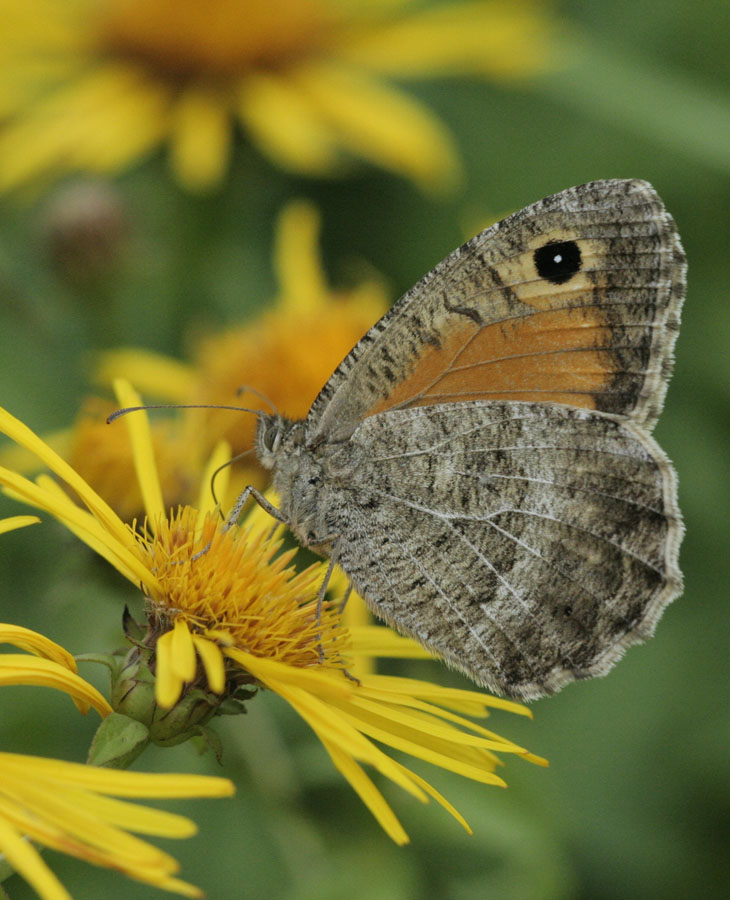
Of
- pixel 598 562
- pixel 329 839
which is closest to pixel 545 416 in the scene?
pixel 598 562

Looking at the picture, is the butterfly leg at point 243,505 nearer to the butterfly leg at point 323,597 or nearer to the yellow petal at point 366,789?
the butterfly leg at point 323,597

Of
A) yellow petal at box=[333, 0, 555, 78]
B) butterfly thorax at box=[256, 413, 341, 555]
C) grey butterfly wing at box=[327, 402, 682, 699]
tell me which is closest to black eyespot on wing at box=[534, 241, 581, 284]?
grey butterfly wing at box=[327, 402, 682, 699]

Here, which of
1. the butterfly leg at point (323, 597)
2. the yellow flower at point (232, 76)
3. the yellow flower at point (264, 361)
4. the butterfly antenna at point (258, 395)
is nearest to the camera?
the butterfly leg at point (323, 597)

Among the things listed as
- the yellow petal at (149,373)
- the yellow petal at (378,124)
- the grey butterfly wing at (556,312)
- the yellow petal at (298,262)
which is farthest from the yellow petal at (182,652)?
the yellow petal at (378,124)

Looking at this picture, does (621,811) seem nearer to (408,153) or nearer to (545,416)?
(545,416)

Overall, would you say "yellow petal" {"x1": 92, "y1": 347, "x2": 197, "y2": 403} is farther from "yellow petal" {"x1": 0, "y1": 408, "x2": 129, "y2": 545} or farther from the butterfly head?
"yellow petal" {"x1": 0, "y1": 408, "x2": 129, "y2": 545}

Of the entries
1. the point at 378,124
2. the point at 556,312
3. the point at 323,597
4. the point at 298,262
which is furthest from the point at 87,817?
the point at 378,124
